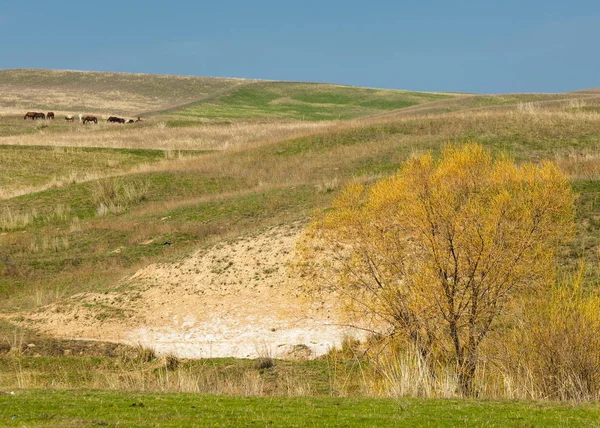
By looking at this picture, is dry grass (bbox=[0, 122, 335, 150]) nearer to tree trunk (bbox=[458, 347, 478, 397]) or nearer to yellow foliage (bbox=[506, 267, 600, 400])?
tree trunk (bbox=[458, 347, 478, 397])

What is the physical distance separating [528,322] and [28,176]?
41.1 m

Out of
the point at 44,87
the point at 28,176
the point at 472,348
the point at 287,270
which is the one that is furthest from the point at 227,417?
the point at 44,87

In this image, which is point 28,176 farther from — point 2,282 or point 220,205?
point 2,282

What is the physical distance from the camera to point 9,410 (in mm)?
11047

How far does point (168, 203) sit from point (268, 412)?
29.2 m

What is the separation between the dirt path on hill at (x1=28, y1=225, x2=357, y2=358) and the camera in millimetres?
20953

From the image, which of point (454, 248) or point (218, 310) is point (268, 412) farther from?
point (218, 310)

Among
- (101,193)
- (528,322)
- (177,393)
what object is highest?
(101,193)

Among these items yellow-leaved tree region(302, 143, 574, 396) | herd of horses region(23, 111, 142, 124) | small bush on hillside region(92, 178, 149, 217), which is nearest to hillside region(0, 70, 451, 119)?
herd of horses region(23, 111, 142, 124)

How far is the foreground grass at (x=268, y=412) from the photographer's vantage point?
10484 millimetres

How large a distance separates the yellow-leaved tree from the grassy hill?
171 centimetres

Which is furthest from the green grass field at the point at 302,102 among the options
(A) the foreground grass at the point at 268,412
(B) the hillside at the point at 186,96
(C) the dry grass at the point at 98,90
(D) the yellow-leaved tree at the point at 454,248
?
(A) the foreground grass at the point at 268,412

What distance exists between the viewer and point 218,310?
78.1ft

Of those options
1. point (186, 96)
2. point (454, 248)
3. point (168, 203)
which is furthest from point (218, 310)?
point (186, 96)
